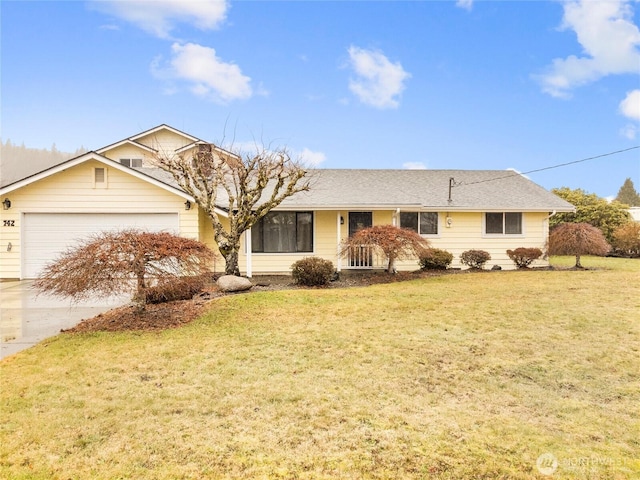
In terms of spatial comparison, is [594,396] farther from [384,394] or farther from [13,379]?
[13,379]

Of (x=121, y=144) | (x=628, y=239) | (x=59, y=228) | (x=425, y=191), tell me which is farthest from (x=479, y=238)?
(x=121, y=144)

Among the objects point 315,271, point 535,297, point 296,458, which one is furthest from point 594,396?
point 315,271

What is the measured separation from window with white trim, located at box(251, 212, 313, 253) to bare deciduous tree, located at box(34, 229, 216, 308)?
7.44 m

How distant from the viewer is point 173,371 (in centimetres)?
489

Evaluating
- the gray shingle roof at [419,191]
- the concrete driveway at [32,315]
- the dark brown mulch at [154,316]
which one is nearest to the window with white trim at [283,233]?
the gray shingle roof at [419,191]

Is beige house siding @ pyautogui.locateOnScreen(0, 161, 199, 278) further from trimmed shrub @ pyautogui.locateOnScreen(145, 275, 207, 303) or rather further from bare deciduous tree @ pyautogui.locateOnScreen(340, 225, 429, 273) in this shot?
bare deciduous tree @ pyautogui.locateOnScreen(340, 225, 429, 273)

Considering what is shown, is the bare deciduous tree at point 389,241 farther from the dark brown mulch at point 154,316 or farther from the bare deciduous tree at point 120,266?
the bare deciduous tree at point 120,266

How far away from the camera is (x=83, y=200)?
13219 mm

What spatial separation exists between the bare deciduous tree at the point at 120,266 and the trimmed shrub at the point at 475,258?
11.4 m

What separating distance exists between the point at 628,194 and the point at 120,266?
70275 millimetres

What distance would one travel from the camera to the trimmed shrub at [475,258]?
1517 centimetres

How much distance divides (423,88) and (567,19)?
5561 millimetres

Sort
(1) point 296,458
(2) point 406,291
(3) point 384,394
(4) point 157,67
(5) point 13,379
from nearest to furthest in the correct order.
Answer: (1) point 296,458
(3) point 384,394
(5) point 13,379
(2) point 406,291
(4) point 157,67

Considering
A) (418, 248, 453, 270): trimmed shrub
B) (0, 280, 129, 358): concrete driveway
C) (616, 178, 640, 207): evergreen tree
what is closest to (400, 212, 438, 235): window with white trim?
(418, 248, 453, 270): trimmed shrub
